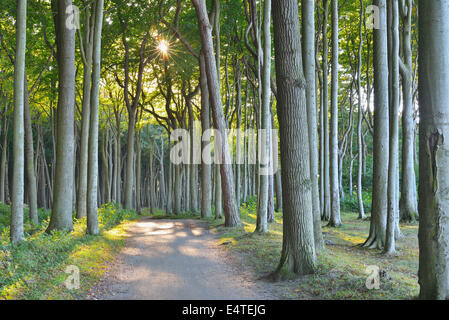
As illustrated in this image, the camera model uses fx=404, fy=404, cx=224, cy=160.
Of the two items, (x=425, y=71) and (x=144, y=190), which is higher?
(x=425, y=71)

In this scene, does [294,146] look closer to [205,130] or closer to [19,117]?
[19,117]

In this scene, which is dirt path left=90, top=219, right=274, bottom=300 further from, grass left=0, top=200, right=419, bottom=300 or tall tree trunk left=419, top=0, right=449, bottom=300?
tall tree trunk left=419, top=0, right=449, bottom=300

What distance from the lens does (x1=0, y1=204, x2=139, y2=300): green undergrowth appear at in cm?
653

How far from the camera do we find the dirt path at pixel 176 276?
706cm

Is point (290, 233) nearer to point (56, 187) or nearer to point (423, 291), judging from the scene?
point (423, 291)

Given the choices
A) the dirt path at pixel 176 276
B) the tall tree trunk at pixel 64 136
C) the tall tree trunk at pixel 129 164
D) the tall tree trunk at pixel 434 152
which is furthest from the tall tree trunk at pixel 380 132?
the tall tree trunk at pixel 129 164

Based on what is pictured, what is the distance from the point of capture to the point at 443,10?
17.7 feet

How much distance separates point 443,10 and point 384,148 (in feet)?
21.1

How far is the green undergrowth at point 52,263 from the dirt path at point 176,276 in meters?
0.38

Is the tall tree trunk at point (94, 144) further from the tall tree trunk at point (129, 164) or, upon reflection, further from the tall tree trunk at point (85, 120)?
the tall tree trunk at point (129, 164)

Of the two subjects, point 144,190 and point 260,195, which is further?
point 144,190

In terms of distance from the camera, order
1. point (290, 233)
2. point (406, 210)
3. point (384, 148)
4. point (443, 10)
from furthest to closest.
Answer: point (406, 210) < point (384, 148) < point (290, 233) < point (443, 10)
